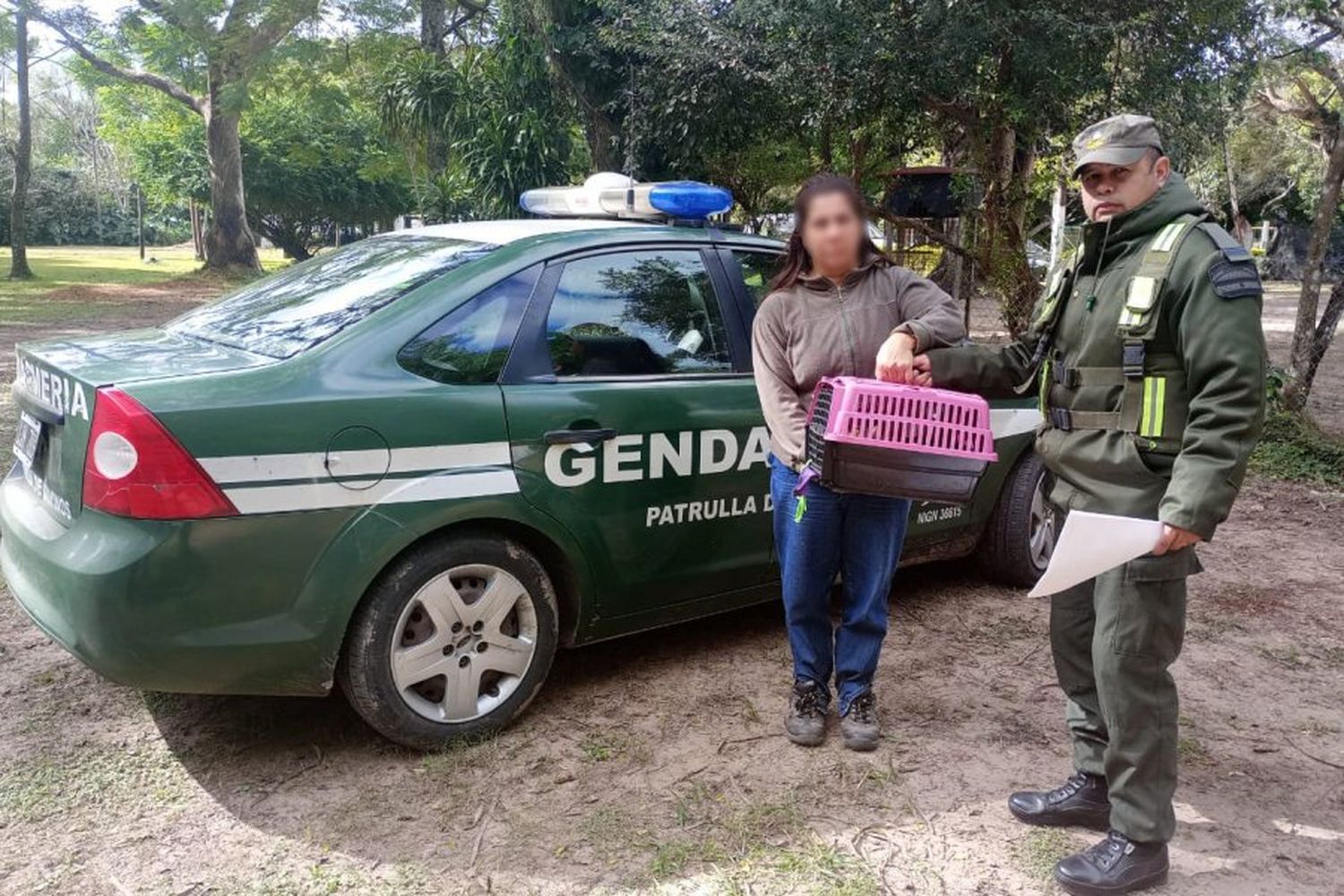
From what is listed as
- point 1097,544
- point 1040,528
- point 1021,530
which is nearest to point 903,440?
point 1097,544

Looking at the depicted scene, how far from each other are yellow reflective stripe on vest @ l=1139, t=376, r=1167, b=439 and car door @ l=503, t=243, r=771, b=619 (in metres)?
1.41

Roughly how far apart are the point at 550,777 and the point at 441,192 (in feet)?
47.0

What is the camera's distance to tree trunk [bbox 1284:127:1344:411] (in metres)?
7.35

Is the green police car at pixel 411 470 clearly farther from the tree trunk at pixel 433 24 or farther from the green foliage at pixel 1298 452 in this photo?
the tree trunk at pixel 433 24

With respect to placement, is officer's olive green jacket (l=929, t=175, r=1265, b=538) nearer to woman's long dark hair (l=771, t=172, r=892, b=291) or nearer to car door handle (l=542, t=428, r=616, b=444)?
woman's long dark hair (l=771, t=172, r=892, b=291)

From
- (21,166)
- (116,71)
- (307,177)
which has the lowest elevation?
(21,166)

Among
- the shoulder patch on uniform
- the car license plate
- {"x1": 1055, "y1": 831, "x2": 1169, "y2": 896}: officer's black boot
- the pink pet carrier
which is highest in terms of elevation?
the shoulder patch on uniform

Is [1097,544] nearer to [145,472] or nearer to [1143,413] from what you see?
[1143,413]

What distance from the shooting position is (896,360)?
2711 millimetres

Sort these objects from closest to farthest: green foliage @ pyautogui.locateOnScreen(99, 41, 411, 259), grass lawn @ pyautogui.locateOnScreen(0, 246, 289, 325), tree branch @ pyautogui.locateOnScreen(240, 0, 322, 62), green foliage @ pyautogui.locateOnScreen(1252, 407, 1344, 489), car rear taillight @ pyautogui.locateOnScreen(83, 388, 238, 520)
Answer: car rear taillight @ pyautogui.locateOnScreen(83, 388, 238, 520), green foliage @ pyautogui.locateOnScreen(1252, 407, 1344, 489), grass lawn @ pyautogui.locateOnScreen(0, 246, 289, 325), tree branch @ pyautogui.locateOnScreen(240, 0, 322, 62), green foliage @ pyautogui.locateOnScreen(99, 41, 411, 259)

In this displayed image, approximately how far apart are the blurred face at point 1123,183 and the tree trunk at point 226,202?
77.2 ft

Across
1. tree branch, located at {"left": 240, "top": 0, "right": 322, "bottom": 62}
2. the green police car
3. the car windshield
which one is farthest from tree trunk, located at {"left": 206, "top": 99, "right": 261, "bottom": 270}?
the green police car

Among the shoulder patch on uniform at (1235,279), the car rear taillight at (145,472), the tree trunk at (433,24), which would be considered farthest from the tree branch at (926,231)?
the tree trunk at (433,24)

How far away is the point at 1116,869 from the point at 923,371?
1.30m
